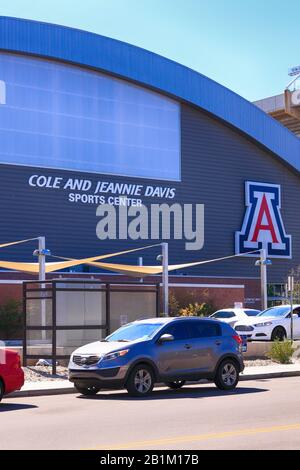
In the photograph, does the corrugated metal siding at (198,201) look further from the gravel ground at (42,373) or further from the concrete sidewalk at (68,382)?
the concrete sidewalk at (68,382)

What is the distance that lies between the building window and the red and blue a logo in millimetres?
6718

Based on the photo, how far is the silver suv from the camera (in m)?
17.3

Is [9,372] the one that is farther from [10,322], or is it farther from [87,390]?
[10,322]

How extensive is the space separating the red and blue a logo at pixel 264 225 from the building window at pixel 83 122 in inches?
264

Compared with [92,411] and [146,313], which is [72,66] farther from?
[92,411]

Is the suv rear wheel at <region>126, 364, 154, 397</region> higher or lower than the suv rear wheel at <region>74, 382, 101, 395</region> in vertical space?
Result: higher

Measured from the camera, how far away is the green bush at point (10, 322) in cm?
3838

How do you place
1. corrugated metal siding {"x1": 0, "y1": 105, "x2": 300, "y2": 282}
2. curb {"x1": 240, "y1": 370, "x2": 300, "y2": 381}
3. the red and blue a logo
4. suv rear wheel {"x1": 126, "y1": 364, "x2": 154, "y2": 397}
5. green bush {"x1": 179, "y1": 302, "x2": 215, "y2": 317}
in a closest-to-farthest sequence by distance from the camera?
1. suv rear wheel {"x1": 126, "y1": 364, "x2": 154, "y2": 397}
2. curb {"x1": 240, "y1": 370, "x2": 300, "y2": 381}
3. green bush {"x1": 179, "y1": 302, "x2": 215, "y2": 317}
4. corrugated metal siding {"x1": 0, "y1": 105, "x2": 300, "y2": 282}
5. the red and blue a logo

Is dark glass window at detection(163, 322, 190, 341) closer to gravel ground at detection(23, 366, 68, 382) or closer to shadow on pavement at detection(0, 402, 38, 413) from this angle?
shadow on pavement at detection(0, 402, 38, 413)

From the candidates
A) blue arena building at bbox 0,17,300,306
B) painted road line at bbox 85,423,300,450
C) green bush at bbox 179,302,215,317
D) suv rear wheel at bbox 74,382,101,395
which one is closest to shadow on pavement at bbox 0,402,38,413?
suv rear wheel at bbox 74,382,101,395

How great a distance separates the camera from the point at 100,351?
57.5 ft

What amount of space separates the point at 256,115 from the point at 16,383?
4537cm

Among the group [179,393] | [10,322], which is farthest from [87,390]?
[10,322]

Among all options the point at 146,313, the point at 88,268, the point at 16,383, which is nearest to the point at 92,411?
the point at 16,383
